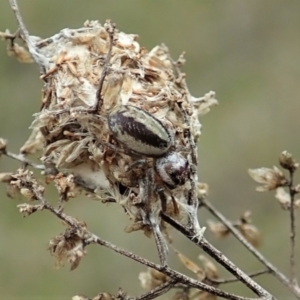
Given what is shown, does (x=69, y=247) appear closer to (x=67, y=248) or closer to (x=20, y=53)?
(x=67, y=248)

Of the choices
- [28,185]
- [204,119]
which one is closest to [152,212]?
[28,185]

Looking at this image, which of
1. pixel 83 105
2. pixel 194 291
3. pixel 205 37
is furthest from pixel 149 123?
pixel 205 37

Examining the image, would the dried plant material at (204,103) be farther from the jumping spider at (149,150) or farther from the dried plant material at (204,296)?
the dried plant material at (204,296)

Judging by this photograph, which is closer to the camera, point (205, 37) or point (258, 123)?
point (258, 123)

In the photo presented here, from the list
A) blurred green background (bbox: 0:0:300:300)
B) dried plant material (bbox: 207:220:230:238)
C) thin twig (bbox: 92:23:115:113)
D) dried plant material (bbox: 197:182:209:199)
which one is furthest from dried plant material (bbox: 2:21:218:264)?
blurred green background (bbox: 0:0:300:300)

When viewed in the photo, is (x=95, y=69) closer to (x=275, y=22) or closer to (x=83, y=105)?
(x=83, y=105)
